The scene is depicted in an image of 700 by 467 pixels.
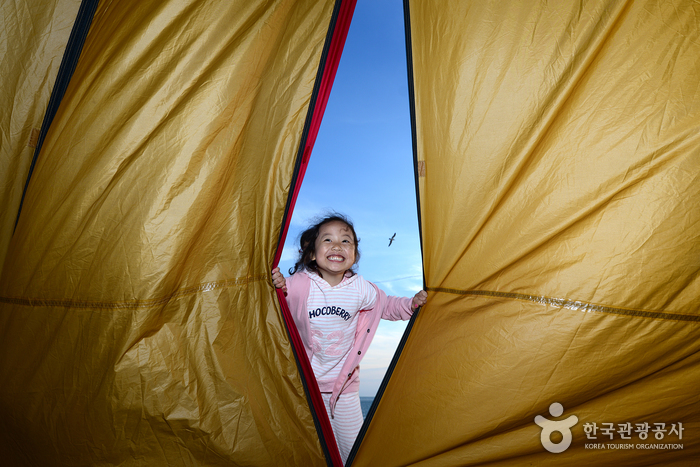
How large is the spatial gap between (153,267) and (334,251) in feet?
3.21

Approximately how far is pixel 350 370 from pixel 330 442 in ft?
1.32

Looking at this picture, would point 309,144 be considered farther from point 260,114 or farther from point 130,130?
point 130,130

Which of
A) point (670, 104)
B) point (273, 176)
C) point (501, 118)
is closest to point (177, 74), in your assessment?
point (273, 176)

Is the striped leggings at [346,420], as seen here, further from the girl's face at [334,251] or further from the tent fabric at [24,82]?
the tent fabric at [24,82]

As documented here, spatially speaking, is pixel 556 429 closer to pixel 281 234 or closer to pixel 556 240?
pixel 556 240

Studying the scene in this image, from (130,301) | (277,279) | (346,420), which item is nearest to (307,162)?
(277,279)

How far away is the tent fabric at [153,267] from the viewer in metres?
1.33

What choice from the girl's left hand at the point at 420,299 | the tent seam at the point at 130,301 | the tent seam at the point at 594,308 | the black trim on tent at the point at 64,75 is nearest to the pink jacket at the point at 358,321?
the girl's left hand at the point at 420,299

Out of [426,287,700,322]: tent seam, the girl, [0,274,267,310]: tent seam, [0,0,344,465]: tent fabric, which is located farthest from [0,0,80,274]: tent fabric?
[426,287,700,322]: tent seam

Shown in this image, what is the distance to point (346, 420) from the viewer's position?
6.52 feet

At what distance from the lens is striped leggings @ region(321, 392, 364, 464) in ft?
6.43

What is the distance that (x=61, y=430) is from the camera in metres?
1.34

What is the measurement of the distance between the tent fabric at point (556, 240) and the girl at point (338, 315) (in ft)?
1.54

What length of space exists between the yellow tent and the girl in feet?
1.28
